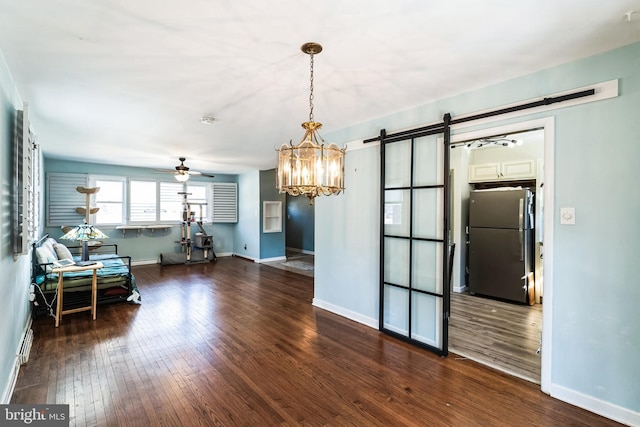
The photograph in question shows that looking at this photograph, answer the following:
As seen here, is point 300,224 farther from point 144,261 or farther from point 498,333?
point 498,333

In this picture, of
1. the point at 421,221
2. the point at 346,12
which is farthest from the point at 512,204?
the point at 346,12

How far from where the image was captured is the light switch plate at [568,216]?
7.57ft

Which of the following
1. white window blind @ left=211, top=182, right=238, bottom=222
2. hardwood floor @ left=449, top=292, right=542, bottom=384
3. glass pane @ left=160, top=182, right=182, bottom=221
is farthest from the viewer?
white window blind @ left=211, top=182, right=238, bottom=222

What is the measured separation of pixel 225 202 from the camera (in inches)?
350

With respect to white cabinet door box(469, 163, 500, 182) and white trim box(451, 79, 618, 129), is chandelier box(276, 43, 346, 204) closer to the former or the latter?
white trim box(451, 79, 618, 129)

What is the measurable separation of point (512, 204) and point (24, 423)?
5687mm

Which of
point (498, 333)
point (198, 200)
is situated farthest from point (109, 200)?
point (498, 333)

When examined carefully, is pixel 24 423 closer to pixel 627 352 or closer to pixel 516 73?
pixel 627 352

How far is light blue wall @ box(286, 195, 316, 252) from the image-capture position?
10062 millimetres

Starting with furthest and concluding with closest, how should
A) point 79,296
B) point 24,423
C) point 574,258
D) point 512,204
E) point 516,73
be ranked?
point 512,204 < point 79,296 < point 516,73 < point 574,258 < point 24,423

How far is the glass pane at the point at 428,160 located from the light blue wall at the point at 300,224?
21.7 feet

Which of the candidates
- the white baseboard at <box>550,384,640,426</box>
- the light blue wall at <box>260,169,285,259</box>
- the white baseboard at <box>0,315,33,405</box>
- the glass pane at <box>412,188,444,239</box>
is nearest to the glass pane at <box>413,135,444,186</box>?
the glass pane at <box>412,188,444,239</box>

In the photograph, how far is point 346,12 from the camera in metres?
1.74

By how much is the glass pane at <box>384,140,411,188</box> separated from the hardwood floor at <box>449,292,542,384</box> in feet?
5.96
